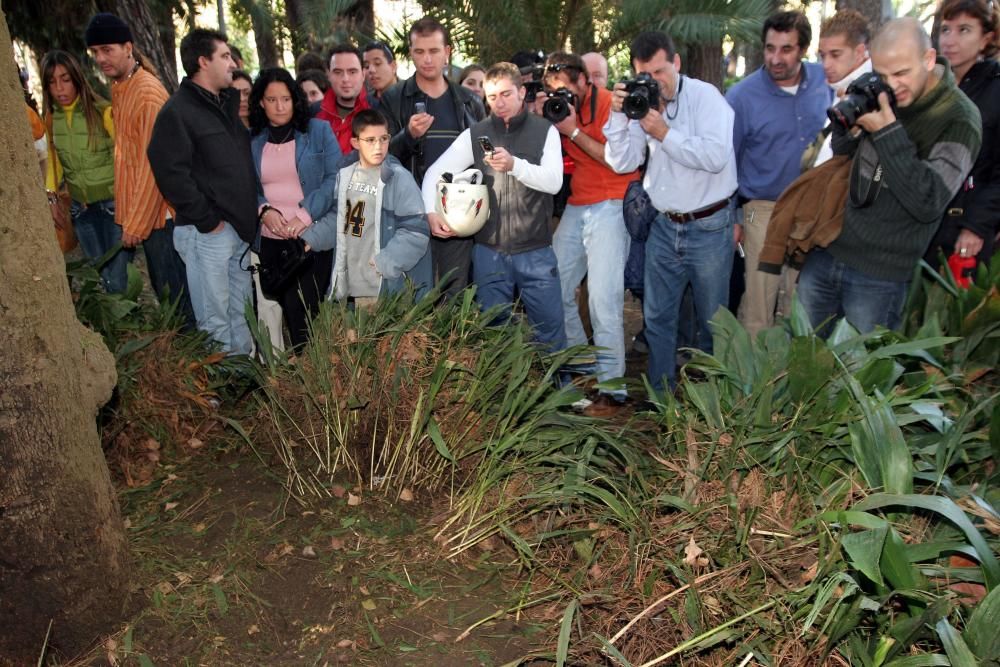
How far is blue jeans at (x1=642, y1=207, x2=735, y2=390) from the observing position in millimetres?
4461

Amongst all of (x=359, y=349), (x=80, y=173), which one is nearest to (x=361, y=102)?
(x=80, y=173)

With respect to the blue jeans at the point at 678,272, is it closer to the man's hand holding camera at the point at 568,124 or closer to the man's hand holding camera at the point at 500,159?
the man's hand holding camera at the point at 568,124

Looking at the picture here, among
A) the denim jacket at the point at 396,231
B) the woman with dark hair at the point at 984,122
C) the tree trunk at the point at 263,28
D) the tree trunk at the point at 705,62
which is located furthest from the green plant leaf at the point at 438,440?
the tree trunk at the point at 263,28

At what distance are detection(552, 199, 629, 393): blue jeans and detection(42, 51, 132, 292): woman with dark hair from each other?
2814 mm

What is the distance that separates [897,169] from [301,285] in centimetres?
313

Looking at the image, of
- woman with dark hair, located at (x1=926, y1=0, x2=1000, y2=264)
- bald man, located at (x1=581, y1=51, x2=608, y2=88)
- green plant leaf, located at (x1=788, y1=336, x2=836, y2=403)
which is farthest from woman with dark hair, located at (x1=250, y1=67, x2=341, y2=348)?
woman with dark hair, located at (x1=926, y1=0, x2=1000, y2=264)

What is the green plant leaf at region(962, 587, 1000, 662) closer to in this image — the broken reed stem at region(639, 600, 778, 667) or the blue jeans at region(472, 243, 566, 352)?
the broken reed stem at region(639, 600, 778, 667)

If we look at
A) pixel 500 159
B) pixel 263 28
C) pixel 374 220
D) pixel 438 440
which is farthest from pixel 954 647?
pixel 263 28

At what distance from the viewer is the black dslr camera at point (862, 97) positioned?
3330mm

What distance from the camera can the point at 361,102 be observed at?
18.7ft

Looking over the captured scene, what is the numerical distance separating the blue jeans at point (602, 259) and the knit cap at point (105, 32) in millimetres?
2743

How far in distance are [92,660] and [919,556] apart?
2.28m

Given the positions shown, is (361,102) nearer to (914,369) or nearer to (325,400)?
(325,400)

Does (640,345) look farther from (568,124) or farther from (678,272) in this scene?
(568,124)
